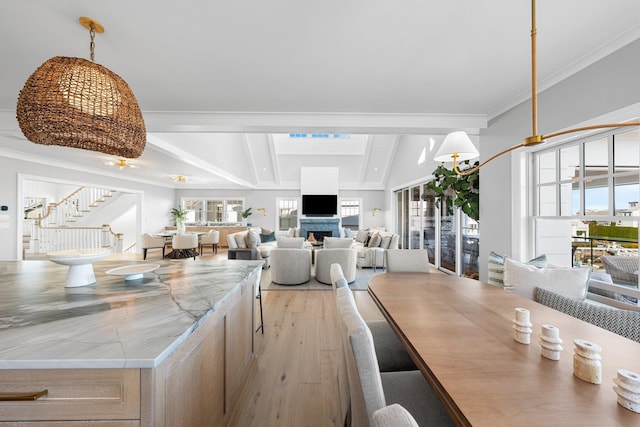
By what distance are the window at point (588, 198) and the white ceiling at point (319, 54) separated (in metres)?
0.68

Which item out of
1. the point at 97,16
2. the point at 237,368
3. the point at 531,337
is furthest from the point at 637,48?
the point at 97,16

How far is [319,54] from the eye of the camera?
192cm

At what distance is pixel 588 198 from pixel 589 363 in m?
1.97

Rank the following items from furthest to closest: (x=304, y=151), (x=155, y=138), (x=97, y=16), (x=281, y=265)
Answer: (x=304, y=151) < (x=281, y=265) < (x=155, y=138) < (x=97, y=16)

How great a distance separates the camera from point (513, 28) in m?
1.64

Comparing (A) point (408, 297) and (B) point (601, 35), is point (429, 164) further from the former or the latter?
(A) point (408, 297)

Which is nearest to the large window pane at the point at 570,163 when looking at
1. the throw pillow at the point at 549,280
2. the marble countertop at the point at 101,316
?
the throw pillow at the point at 549,280

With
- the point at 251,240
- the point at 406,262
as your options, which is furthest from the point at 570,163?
the point at 251,240

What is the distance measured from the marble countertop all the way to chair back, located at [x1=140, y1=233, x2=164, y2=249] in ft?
17.2

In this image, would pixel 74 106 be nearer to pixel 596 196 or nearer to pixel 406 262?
pixel 406 262

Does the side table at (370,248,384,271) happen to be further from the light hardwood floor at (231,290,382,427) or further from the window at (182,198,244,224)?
the window at (182,198,244,224)

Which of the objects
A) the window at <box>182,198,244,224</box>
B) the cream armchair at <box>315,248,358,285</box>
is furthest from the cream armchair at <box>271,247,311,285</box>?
the window at <box>182,198,244,224</box>

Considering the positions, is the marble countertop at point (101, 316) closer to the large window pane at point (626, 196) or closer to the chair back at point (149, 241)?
the large window pane at point (626, 196)

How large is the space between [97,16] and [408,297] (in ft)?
8.76
